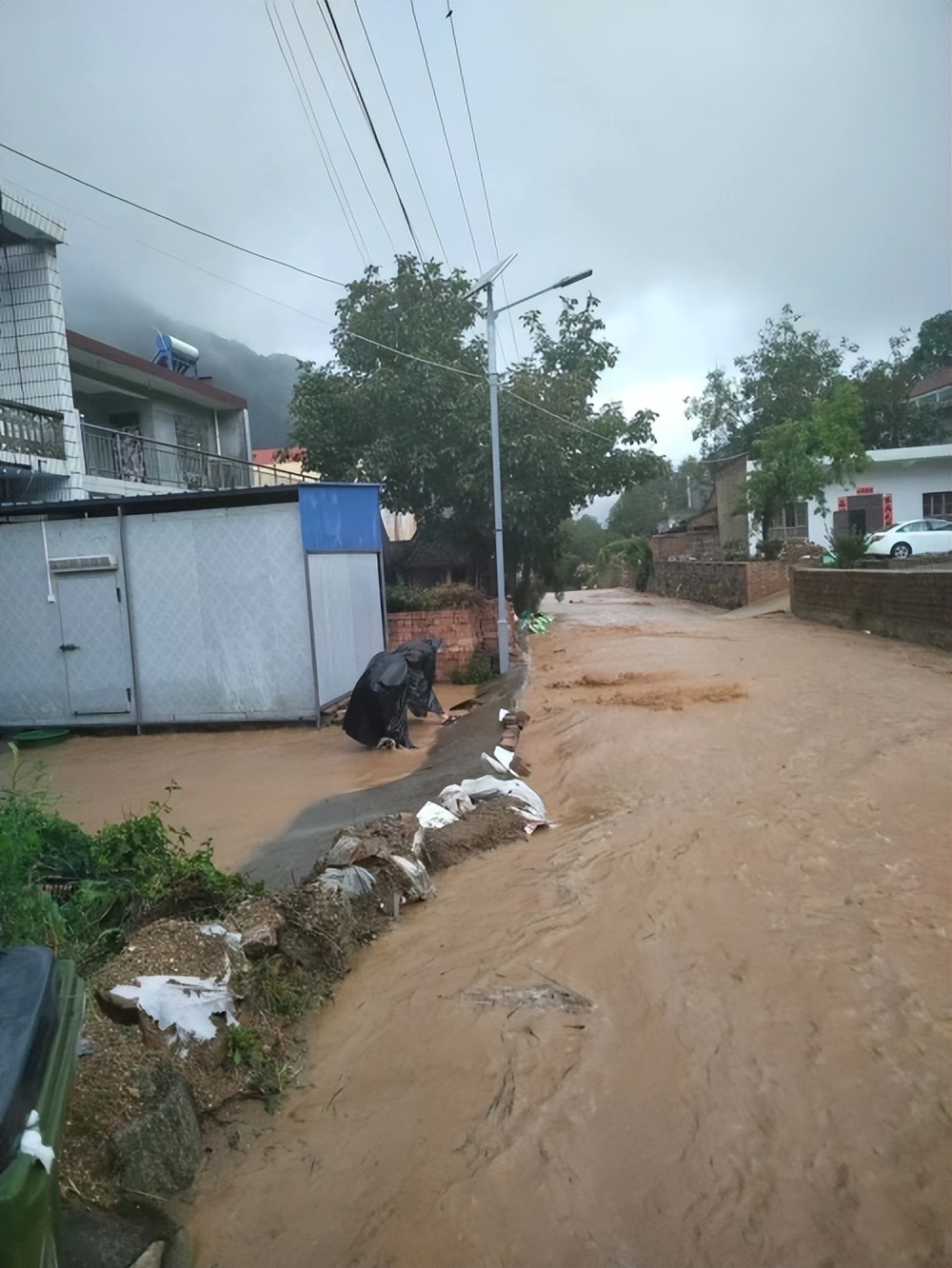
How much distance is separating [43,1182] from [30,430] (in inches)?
582

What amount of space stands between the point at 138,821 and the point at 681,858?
323 cm

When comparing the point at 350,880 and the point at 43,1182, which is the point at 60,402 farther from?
the point at 43,1182

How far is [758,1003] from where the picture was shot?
383 centimetres

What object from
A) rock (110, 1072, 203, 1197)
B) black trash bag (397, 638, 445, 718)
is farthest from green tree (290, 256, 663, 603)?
rock (110, 1072, 203, 1197)

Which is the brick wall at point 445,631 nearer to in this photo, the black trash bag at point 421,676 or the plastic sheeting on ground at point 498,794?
the black trash bag at point 421,676

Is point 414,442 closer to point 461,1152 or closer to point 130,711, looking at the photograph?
point 130,711

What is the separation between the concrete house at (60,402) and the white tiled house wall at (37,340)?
16 millimetres

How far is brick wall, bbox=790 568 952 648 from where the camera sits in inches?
535

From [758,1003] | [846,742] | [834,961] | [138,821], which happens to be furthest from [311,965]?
[846,742]

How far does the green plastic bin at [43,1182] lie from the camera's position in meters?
1.32

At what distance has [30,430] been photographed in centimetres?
1419

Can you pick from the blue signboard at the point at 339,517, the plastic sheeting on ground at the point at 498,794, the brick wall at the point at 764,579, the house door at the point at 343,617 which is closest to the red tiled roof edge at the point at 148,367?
the blue signboard at the point at 339,517

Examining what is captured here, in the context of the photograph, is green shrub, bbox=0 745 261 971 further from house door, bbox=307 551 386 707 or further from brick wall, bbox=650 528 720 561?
brick wall, bbox=650 528 720 561

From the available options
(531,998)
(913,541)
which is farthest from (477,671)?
(913,541)
